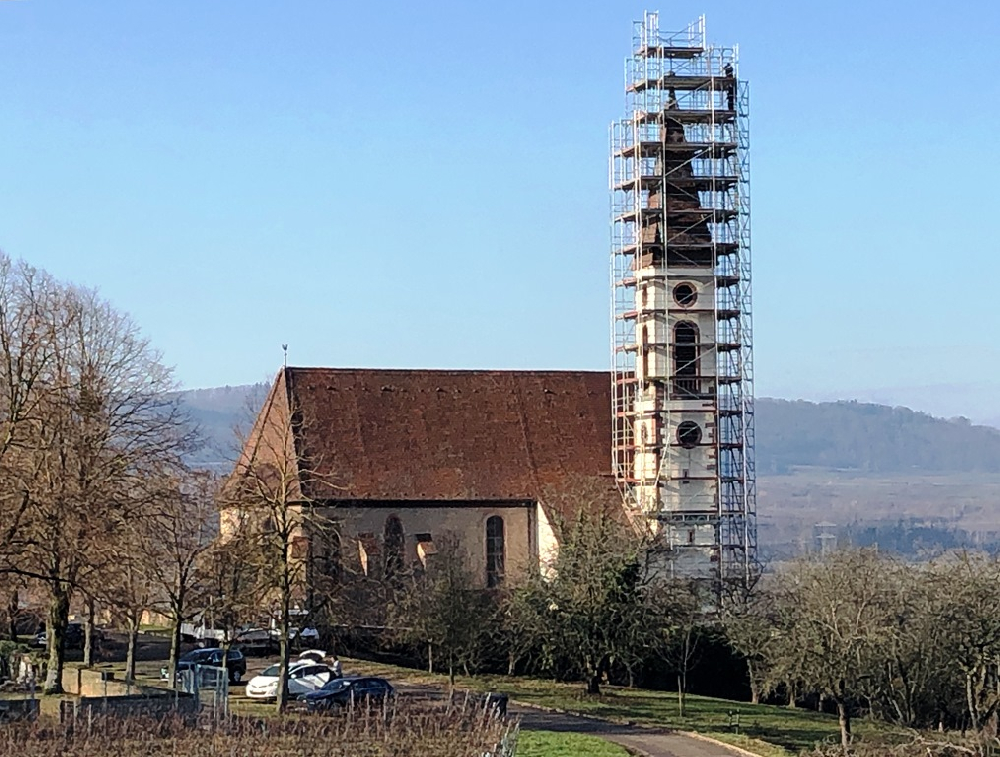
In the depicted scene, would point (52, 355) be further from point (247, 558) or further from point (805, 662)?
point (805, 662)

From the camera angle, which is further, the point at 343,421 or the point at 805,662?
the point at 343,421

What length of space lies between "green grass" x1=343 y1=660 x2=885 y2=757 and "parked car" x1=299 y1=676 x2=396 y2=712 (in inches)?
246

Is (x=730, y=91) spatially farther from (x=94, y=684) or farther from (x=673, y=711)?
(x=94, y=684)

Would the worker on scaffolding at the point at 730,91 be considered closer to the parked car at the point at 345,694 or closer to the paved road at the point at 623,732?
the paved road at the point at 623,732

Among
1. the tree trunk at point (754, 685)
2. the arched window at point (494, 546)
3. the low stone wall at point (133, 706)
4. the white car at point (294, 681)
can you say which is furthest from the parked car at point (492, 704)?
the arched window at point (494, 546)

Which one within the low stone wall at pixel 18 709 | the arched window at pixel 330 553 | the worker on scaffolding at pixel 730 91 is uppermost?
the worker on scaffolding at pixel 730 91

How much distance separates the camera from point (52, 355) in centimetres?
4309

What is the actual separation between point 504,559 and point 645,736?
23.1 metres

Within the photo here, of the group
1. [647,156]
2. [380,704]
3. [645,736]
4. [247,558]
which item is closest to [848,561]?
[645,736]

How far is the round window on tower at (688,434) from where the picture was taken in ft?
194

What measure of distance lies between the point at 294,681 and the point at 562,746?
11.6 meters

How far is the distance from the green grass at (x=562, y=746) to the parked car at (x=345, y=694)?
4186 millimetres

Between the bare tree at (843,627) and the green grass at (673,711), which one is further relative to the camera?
the green grass at (673,711)

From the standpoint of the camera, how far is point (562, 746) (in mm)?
33312
